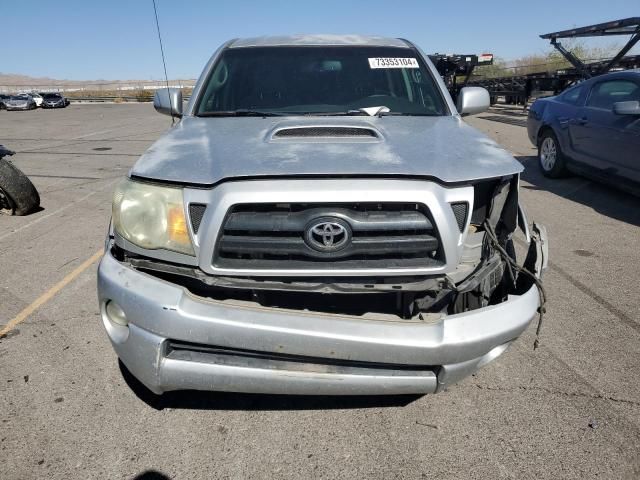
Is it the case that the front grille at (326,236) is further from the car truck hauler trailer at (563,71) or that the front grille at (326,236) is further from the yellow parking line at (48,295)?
the car truck hauler trailer at (563,71)

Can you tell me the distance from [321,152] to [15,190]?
5219 mm

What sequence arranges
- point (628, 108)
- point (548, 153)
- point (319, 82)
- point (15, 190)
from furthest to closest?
point (548, 153), point (15, 190), point (628, 108), point (319, 82)

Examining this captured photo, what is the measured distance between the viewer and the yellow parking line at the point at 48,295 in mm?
3463

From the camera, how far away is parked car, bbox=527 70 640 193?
5918 mm

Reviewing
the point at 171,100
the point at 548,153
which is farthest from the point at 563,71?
the point at 171,100

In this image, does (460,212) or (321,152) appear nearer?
(460,212)

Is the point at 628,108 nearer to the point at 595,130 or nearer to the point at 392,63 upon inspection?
the point at 595,130

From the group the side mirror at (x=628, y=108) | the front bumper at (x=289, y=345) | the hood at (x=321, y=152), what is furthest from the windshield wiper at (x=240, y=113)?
the side mirror at (x=628, y=108)

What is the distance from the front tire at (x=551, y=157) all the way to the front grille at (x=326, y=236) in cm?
646

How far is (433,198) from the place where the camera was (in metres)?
2.08

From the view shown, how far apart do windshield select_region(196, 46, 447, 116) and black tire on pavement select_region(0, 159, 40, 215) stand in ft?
12.1

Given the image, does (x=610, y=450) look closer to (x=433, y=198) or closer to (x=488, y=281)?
(x=488, y=281)

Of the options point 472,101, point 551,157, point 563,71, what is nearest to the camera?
point 472,101

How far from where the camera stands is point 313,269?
2115mm
